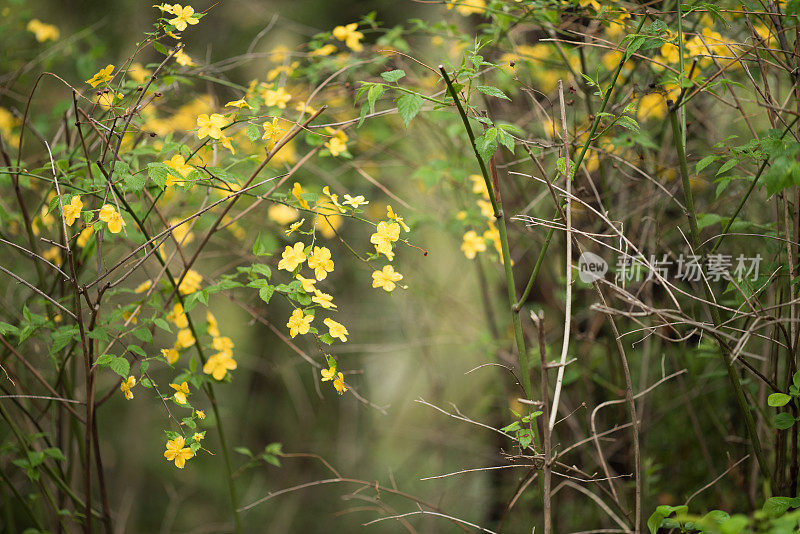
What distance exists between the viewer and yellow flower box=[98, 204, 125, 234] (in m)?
1.24

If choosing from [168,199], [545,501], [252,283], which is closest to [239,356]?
[168,199]

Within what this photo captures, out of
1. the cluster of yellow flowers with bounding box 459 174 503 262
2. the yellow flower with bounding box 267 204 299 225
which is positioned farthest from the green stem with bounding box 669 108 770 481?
the yellow flower with bounding box 267 204 299 225

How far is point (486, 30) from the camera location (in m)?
1.96

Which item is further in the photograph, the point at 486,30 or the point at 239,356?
the point at 239,356

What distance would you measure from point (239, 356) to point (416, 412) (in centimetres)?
185

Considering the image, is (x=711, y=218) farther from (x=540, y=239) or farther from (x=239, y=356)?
(x=239, y=356)

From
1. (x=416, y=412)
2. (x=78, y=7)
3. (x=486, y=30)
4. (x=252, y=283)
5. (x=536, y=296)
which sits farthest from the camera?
(x=416, y=412)

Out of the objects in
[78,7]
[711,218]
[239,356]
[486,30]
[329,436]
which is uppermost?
[78,7]

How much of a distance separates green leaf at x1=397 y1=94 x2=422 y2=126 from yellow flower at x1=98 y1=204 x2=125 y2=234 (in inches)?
25.3

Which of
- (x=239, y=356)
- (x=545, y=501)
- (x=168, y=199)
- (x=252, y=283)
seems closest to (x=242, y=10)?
(x=168, y=199)

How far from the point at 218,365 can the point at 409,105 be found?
856 mm

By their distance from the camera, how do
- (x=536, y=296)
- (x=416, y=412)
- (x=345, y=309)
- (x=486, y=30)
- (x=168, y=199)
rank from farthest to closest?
(x=416, y=412) < (x=345, y=309) < (x=536, y=296) < (x=168, y=199) < (x=486, y=30)

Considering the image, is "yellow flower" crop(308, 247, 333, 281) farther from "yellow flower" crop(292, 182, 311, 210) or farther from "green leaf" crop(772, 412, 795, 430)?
"green leaf" crop(772, 412, 795, 430)

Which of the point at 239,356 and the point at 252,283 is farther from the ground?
the point at 252,283
